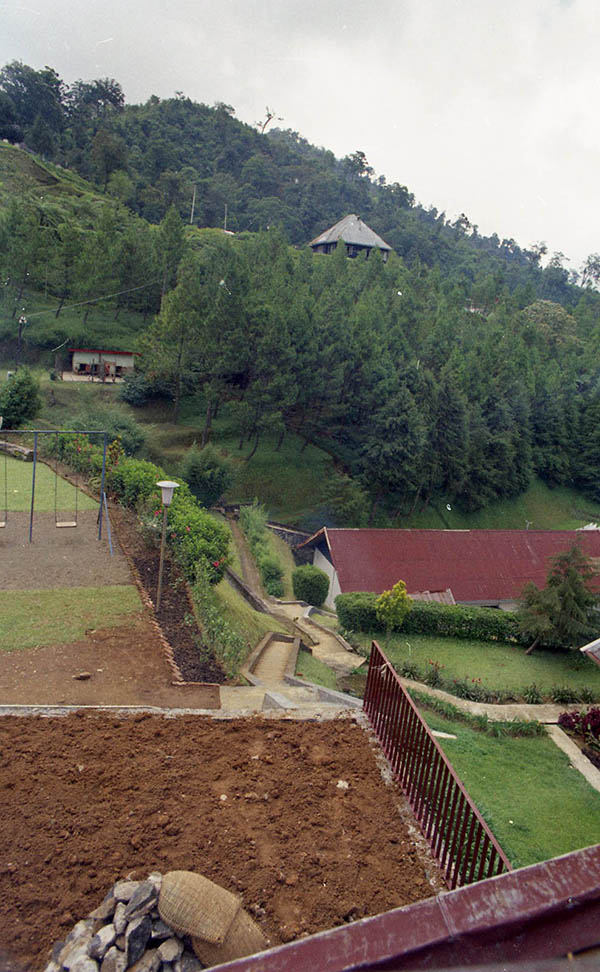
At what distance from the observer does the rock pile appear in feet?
10.9

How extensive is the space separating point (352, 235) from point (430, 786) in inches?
2717

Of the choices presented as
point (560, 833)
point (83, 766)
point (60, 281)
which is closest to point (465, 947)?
point (83, 766)

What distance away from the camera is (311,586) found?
22.6 m

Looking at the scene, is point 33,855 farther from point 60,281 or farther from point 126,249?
point 126,249

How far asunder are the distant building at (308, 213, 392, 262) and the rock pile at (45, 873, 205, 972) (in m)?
68.0

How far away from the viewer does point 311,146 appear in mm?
127312

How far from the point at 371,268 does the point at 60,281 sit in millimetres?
24151

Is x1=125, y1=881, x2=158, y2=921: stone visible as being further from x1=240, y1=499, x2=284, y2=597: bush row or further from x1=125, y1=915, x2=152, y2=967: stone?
x1=240, y1=499, x2=284, y2=597: bush row

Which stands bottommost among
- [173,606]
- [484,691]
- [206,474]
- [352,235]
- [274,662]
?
[484,691]

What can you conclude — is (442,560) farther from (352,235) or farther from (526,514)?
(352,235)

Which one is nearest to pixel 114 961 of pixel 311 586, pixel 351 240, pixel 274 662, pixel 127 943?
pixel 127 943

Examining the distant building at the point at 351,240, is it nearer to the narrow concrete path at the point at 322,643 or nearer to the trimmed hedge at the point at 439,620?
the trimmed hedge at the point at 439,620

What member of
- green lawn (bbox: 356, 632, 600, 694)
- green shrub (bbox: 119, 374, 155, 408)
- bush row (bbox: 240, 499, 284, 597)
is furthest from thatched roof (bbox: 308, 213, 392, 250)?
green lawn (bbox: 356, 632, 600, 694)

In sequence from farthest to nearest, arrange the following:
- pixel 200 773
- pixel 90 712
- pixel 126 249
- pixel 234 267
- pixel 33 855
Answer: pixel 126 249 → pixel 234 267 → pixel 90 712 → pixel 200 773 → pixel 33 855
